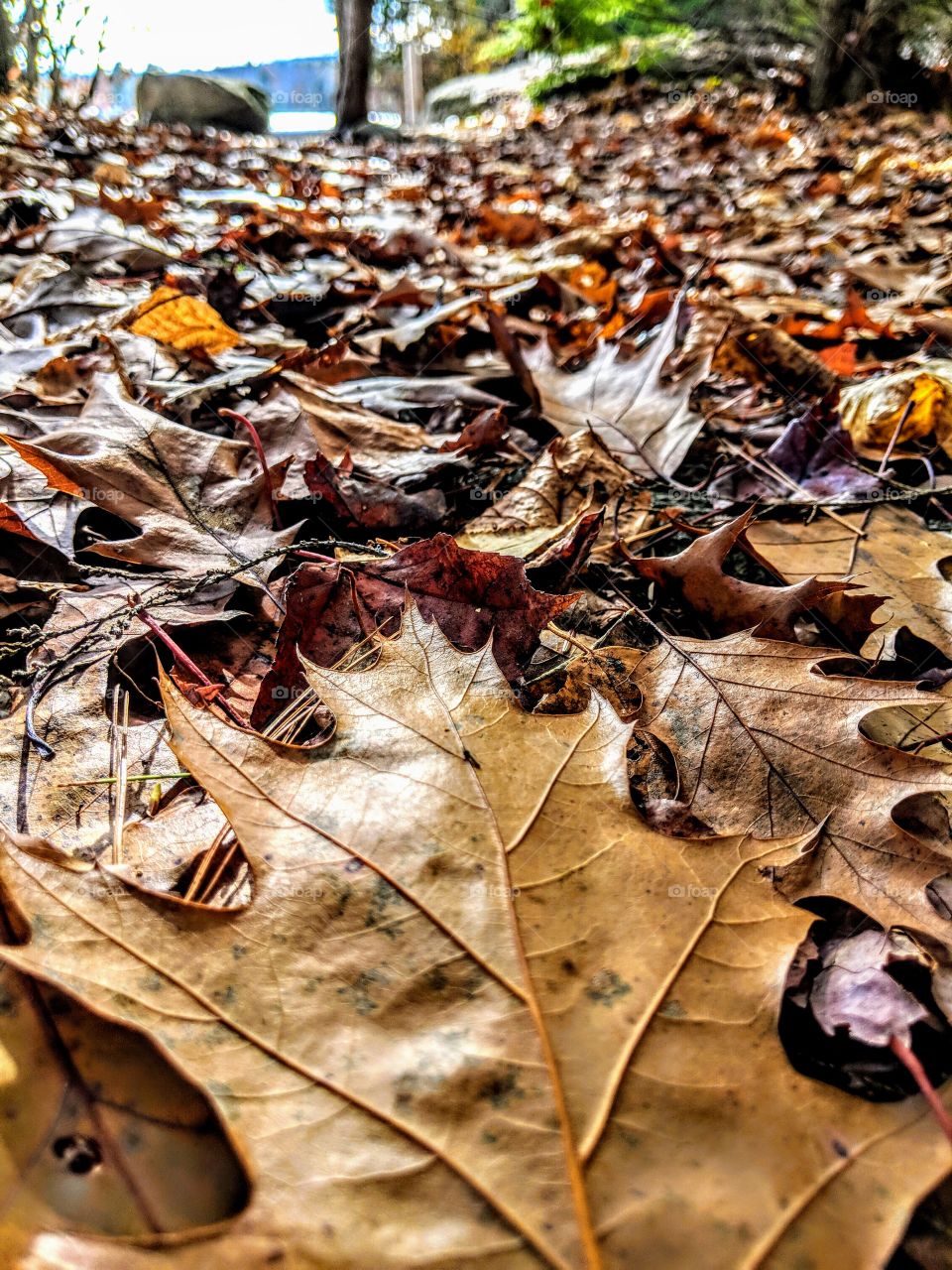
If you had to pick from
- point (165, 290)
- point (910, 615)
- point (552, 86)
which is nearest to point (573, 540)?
point (910, 615)

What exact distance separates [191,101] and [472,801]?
50.0 ft

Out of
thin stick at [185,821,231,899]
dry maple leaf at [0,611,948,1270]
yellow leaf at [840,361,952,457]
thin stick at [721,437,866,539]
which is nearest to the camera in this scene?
dry maple leaf at [0,611,948,1270]

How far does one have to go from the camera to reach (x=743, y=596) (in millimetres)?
1317

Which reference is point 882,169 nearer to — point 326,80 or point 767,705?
point 767,705

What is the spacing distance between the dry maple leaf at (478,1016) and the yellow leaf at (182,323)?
1938 mm

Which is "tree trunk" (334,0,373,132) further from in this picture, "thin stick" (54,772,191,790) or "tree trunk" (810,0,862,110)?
"thin stick" (54,772,191,790)

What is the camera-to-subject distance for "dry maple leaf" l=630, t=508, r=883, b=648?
125cm

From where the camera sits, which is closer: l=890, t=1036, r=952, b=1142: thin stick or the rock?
l=890, t=1036, r=952, b=1142: thin stick

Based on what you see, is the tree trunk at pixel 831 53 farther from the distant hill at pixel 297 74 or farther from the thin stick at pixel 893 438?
the distant hill at pixel 297 74

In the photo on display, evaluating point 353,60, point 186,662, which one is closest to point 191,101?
point 353,60
